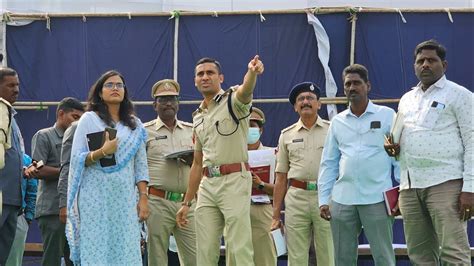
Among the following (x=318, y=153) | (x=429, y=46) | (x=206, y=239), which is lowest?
(x=206, y=239)

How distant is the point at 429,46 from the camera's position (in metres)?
7.29

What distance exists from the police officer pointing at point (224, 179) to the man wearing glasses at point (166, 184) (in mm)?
1210

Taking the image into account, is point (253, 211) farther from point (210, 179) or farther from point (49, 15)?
point (49, 15)

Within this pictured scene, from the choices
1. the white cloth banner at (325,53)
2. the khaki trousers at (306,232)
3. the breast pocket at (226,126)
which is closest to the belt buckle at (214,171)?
the breast pocket at (226,126)

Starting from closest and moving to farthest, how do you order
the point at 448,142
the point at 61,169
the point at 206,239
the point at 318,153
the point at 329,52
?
the point at 448,142 < the point at 206,239 < the point at 61,169 < the point at 318,153 < the point at 329,52

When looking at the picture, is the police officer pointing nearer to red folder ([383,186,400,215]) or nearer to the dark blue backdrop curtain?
red folder ([383,186,400,215])

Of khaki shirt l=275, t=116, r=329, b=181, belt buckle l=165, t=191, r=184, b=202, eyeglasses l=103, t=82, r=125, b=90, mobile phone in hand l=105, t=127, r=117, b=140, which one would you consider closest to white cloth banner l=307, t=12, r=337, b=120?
khaki shirt l=275, t=116, r=329, b=181

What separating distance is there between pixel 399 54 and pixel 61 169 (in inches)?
233

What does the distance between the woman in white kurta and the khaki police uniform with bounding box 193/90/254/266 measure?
1.74 feet

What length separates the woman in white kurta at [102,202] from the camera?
7.79 metres

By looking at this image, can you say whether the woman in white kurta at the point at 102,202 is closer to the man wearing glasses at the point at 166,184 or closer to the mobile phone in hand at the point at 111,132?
the mobile phone in hand at the point at 111,132

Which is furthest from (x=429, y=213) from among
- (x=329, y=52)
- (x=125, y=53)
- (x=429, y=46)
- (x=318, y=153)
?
(x=125, y=53)

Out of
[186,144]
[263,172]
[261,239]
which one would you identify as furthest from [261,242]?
[186,144]

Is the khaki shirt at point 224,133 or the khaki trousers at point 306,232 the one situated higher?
the khaki shirt at point 224,133
